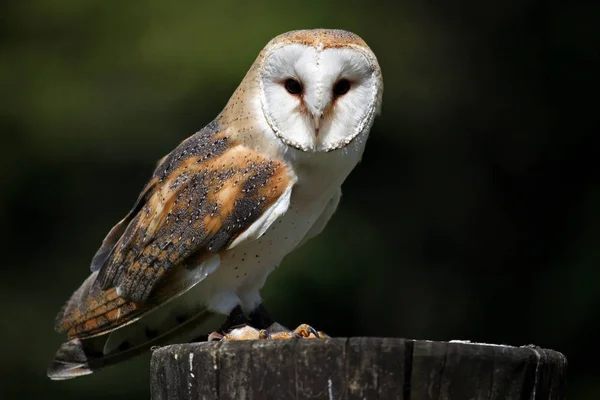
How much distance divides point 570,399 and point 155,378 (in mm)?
4590

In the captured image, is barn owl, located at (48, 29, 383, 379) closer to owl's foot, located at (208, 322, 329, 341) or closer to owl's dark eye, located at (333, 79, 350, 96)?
owl's dark eye, located at (333, 79, 350, 96)

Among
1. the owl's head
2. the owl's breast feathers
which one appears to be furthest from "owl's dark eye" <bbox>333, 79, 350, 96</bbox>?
the owl's breast feathers

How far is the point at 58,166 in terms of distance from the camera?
24.5 feet

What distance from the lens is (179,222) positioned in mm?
3521

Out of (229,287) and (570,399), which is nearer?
(229,287)

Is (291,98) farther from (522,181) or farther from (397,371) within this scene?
(522,181)

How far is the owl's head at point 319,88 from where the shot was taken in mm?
3307

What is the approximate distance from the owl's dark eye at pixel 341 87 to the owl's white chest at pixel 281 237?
179 mm

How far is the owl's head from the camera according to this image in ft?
10.8

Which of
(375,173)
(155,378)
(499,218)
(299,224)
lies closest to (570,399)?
(499,218)

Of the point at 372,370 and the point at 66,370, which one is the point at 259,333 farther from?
the point at 372,370

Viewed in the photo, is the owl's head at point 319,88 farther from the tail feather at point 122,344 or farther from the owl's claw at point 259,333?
the tail feather at point 122,344

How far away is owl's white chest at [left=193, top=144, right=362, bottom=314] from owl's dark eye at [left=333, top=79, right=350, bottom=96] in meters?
0.18

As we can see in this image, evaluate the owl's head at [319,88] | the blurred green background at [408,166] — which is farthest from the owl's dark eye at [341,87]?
the blurred green background at [408,166]
